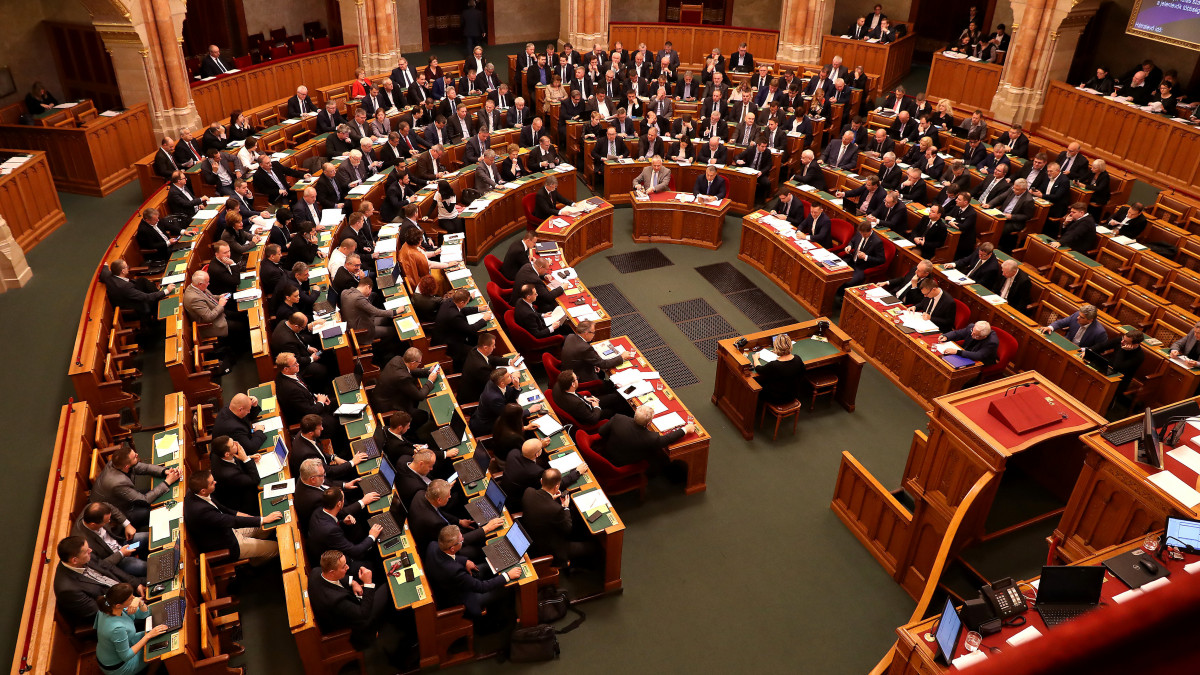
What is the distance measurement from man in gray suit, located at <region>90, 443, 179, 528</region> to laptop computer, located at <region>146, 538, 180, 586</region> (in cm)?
76

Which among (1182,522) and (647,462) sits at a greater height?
(1182,522)

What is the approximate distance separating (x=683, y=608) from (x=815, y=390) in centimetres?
368

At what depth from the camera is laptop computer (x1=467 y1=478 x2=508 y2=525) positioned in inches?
298

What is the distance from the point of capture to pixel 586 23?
2256 cm

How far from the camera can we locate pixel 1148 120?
1606 cm

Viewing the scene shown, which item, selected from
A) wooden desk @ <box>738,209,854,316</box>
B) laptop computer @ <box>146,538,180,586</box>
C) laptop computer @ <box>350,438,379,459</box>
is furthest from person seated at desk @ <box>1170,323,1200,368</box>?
laptop computer @ <box>146,538,180,586</box>

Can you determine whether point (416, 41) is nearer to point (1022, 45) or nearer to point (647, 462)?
point (1022, 45)

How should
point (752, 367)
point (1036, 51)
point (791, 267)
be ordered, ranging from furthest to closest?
point (1036, 51)
point (791, 267)
point (752, 367)

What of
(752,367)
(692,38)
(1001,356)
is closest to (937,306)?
(1001,356)

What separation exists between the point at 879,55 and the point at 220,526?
65.6 feet

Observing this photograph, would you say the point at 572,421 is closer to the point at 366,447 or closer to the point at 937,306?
the point at 366,447

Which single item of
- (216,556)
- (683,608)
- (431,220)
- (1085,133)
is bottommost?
(683,608)

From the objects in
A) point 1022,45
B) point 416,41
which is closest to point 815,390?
point 1022,45

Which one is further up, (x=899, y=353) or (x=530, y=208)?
(x=530, y=208)
